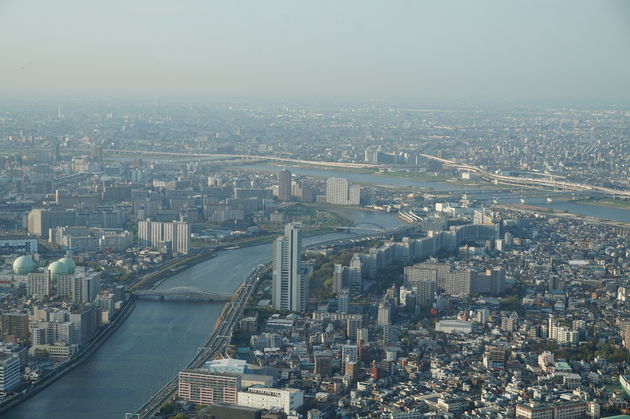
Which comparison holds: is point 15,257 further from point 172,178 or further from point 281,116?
point 281,116

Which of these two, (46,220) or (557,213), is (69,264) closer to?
(46,220)

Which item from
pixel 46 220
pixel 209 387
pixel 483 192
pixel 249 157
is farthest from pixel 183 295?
pixel 249 157

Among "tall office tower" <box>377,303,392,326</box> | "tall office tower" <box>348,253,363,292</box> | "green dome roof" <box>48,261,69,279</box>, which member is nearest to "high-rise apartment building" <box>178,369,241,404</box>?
"tall office tower" <box>377,303,392,326</box>

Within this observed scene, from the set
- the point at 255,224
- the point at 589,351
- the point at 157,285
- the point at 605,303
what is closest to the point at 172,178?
the point at 255,224

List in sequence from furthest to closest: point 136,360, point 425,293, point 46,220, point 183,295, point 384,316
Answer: point 46,220 < point 183,295 < point 425,293 < point 384,316 < point 136,360

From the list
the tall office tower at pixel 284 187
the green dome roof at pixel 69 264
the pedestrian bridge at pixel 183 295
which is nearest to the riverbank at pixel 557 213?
the tall office tower at pixel 284 187

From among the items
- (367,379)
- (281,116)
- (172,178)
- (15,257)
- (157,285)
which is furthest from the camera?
(281,116)
